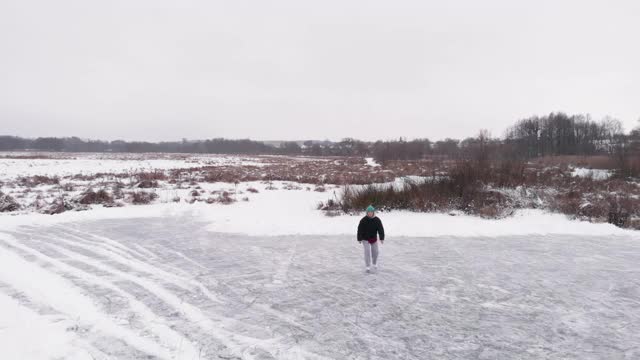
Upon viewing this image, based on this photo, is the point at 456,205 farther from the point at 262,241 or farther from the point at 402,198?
the point at 262,241

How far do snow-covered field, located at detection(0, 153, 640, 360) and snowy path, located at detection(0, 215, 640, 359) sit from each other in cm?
3

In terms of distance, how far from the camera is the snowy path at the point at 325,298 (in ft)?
14.5

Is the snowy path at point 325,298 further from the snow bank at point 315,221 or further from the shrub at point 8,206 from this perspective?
the shrub at point 8,206

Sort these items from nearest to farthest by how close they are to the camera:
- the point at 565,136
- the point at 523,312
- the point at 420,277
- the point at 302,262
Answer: the point at 523,312, the point at 420,277, the point at 302,262, the point at 565,136

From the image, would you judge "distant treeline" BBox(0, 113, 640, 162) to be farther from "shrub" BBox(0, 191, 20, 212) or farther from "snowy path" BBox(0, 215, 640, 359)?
"shrub" BBox(0, 191, 20, 212)

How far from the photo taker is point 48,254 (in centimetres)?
827

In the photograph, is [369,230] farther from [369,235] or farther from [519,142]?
[519,142]

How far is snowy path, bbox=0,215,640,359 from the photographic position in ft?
14.5

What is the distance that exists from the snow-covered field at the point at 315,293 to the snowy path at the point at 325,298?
29mm

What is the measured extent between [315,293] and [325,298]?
28 centimetres

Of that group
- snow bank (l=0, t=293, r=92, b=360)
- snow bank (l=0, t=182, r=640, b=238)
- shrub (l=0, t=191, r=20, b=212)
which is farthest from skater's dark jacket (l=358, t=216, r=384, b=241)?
shrub (l=0, t=191, r=20, b=212)

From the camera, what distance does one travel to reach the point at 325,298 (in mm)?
5957

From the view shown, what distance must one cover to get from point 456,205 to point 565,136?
84339 mm

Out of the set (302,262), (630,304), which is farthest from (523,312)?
(302,262)
